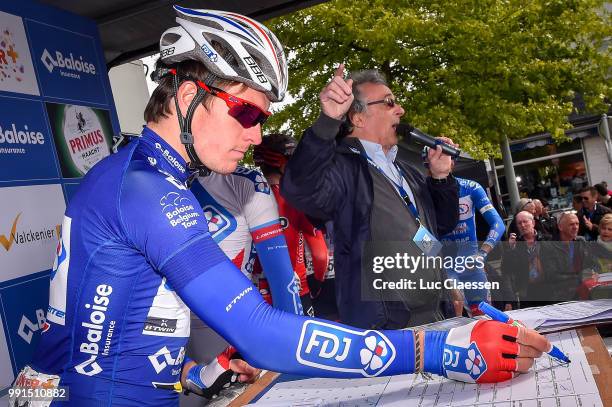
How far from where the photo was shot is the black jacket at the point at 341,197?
3.05 metres

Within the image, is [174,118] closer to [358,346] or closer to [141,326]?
[141,326]

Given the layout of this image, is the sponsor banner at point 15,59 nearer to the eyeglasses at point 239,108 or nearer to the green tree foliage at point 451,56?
the eyeglasses at point 239,108

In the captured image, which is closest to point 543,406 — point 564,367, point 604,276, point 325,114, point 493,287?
point 564,367

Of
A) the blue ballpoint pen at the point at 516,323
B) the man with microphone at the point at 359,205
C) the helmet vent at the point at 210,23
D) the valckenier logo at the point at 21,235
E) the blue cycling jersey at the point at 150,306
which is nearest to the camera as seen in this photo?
the blue cycling jersey at the point at 150,306

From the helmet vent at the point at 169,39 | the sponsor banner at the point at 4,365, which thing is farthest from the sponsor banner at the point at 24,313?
the helmet vent at the point at 169,39

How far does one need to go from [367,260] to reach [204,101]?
1.48 m

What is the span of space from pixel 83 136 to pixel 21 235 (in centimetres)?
122

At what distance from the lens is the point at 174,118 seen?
6.26ft

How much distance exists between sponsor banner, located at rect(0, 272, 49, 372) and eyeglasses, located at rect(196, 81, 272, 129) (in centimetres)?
270

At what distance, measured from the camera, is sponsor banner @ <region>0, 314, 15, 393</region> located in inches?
151

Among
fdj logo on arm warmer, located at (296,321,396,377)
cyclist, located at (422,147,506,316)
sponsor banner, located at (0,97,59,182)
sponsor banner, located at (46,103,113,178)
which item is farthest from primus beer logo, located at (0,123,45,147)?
cyclist, located at (422,147,506,316)

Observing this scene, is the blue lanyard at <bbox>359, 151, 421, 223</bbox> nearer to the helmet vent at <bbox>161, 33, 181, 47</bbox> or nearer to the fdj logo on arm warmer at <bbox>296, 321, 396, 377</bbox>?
the helmet vent at <bbox>161, 33, 181, 47</bbox>

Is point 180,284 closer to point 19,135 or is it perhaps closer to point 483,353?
point 483,353

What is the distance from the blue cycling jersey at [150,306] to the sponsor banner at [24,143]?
2.63 m
